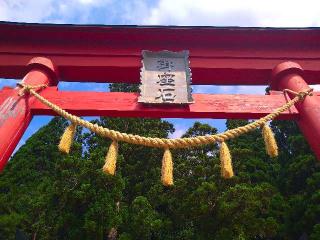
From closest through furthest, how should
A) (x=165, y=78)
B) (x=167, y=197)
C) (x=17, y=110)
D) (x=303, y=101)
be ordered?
(x=17, y=110)
(x=303, y=101)
(x=165, y=78)
(x=167, y=197)

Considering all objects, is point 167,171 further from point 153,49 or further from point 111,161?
point 153,49

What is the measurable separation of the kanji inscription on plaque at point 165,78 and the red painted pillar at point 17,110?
107 cm

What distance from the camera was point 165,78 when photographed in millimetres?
3701

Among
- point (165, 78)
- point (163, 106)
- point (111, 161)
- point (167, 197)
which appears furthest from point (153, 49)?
point (167, 197)

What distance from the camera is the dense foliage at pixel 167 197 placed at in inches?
446

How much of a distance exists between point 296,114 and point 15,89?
9.15 ft

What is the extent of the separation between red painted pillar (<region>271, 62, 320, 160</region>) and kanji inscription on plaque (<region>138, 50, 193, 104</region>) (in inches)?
40.8

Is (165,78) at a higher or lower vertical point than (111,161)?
higher

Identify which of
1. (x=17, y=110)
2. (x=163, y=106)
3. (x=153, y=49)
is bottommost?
(x=17, y=110)

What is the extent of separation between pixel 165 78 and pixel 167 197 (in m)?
10.4

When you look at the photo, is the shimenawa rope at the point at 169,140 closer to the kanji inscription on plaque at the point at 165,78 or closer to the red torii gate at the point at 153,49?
the kanji inscription on plaque at the point at 165,78

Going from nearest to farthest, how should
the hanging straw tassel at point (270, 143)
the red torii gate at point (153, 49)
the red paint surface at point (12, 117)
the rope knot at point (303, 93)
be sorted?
1. the red paint surface at point (12, 117)
2. the hanging straw tassel at point (270, 143)
3. the rope knot at point (303, 93)
4. the red torii gate at point (153, 49)

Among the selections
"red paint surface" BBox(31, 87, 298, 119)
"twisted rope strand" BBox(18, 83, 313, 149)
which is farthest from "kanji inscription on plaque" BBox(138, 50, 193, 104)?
"twisted rope strand" BBox(18, 83, 313, 149)

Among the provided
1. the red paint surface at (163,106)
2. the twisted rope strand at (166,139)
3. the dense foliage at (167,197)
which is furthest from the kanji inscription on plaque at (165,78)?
the dense foliage at (167,197)
